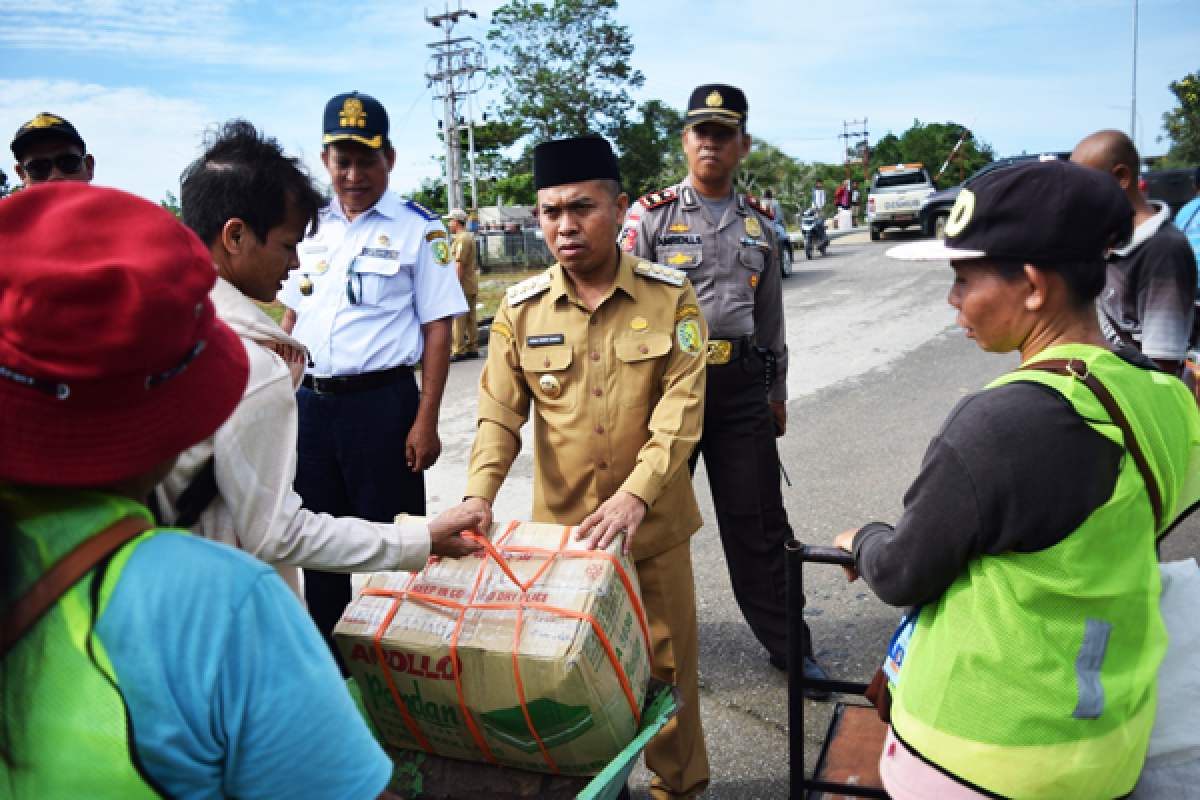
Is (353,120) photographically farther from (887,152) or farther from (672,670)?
(887,152)

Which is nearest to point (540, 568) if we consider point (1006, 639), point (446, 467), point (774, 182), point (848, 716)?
point (1006, 639)

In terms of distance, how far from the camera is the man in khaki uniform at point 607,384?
2312mm

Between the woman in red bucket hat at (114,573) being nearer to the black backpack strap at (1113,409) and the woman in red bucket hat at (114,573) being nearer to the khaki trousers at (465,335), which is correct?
the black backpack strap at (1113,409)

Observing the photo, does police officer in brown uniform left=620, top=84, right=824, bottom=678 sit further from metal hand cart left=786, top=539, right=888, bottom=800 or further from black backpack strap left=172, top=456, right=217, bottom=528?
black backpack strap left=172, top=456, right=217, bottom=528

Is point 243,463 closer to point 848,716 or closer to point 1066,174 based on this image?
point 1066,174

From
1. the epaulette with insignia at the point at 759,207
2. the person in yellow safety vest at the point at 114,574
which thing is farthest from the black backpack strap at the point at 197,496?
the epaulette with insignia at the point at 759,207

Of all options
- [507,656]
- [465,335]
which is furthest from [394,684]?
[465,335]

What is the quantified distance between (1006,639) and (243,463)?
1256mm

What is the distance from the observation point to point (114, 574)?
2.70ft

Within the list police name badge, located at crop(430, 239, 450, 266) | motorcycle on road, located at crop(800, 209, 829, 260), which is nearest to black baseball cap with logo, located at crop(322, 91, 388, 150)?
police name badge, located at crop(430, 239, 450, 266)

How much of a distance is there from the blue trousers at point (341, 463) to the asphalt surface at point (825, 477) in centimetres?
121

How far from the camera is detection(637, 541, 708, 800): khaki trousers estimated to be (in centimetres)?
235

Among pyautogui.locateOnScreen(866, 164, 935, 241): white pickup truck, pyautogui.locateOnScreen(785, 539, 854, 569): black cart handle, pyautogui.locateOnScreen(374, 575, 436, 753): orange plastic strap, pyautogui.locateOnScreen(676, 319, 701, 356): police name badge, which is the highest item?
pyautogui.locateOnScreen(866, 164, 935, 241): white pickup truck

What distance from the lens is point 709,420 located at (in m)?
3.08
